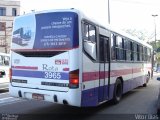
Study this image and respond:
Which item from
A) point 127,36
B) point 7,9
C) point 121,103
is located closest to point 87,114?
point 121,103

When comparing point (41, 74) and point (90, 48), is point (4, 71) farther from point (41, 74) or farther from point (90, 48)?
point (90, 48)

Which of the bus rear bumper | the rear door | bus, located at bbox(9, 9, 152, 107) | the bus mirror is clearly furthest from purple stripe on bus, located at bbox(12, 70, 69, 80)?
the rear door

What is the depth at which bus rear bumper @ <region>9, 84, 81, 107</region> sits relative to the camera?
28.0 ft

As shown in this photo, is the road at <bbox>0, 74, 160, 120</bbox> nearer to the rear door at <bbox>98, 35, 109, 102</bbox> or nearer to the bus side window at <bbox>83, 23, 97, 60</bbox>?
the rear door at <bbox>98, 35, 109, 102</bbox>

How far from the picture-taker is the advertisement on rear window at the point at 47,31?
884cm

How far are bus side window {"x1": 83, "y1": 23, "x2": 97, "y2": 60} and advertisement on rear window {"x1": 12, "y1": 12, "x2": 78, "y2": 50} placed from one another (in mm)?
433

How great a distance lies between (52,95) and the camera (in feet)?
29.1

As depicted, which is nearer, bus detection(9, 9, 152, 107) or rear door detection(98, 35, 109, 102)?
bus detection(9, 9, 152, 107)

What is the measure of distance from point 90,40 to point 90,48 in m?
0.29

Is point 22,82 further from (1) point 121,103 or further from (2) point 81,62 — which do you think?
(1) point 121,103

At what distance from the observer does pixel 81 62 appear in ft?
28.8

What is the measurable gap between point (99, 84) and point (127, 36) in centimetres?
466

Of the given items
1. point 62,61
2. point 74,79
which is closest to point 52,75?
point 62,61

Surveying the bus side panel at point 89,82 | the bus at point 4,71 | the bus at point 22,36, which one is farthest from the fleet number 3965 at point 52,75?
the bus at point 4,71
